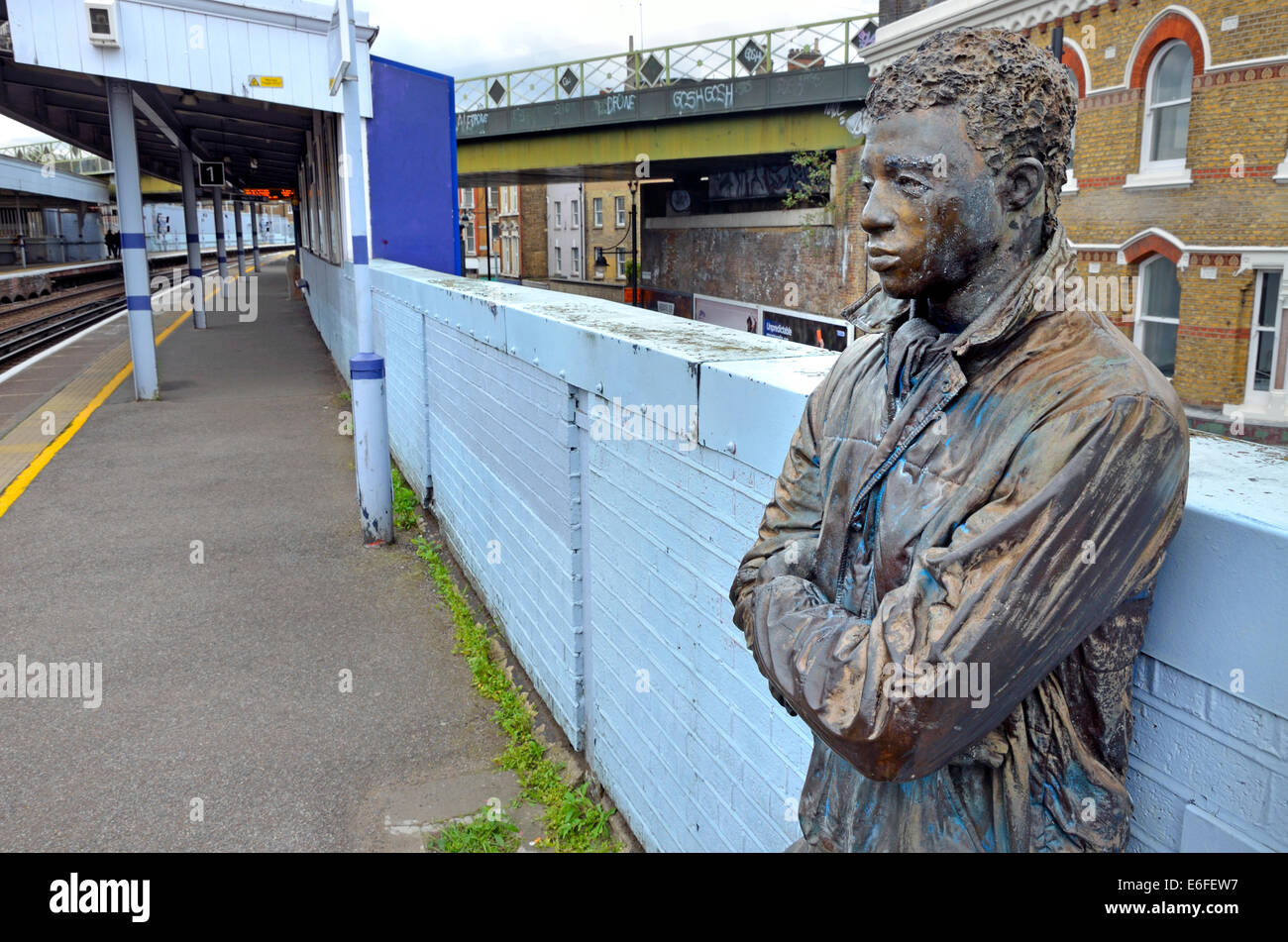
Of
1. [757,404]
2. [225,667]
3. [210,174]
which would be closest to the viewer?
[757,404]

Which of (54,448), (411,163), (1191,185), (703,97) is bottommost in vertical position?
(54,448)

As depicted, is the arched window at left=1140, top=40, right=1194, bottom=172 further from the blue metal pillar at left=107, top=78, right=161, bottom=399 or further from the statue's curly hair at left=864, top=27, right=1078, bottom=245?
the statue's curly hair at left=864, top=27, right=1078, bottom=245

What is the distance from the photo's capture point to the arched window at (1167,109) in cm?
1551

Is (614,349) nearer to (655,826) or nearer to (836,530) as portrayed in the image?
(655,826)

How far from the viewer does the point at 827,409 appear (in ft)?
6.31

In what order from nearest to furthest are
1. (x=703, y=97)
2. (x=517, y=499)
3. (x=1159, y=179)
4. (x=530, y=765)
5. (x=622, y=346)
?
(x=622, y=346) → (x=530, y=765) → (x=517, y=499) → (x=1159, y=179) → (x=703, y=97)

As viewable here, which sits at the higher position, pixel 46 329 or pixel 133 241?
pixel 133 241

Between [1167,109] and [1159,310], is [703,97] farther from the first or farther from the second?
[1159,310]

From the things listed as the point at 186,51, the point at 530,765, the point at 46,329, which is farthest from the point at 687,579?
the point at 46,329

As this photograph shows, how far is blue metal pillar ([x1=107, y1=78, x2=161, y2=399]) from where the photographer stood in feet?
46.8

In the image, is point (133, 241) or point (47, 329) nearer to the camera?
point (133, 241)

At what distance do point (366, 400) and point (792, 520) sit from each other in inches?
298

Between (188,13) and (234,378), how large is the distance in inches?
229

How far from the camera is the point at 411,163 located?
14.7m
